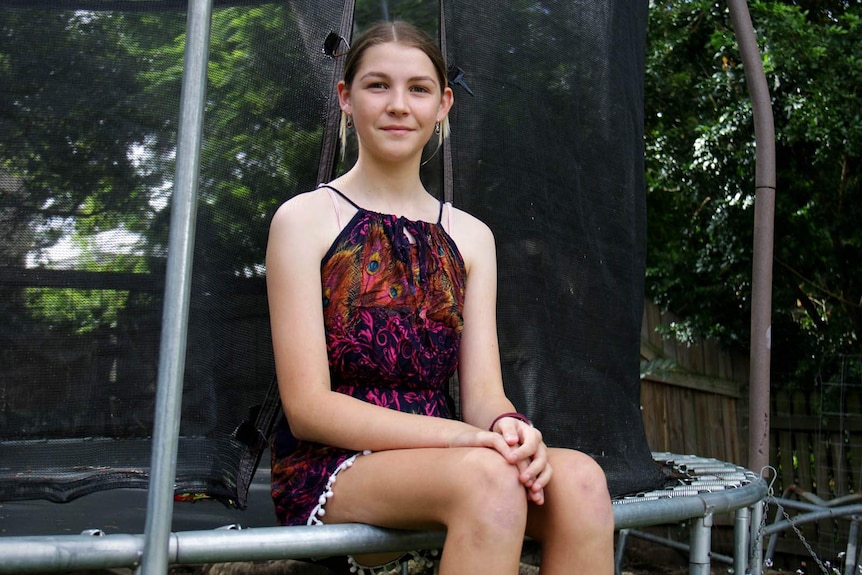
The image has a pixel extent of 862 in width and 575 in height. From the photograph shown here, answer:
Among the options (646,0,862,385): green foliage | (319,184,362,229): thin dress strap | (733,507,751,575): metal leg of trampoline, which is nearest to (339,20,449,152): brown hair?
(319,184,362,229): thin dress strap

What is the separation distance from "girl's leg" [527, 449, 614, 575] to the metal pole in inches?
19.7

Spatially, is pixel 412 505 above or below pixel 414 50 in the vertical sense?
below

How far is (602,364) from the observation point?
1.90 meters

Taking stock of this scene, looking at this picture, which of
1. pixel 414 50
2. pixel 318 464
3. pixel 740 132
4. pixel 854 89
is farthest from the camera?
pixel 740 132

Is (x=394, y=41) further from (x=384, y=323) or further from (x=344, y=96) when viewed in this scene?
(x=384, y=323)

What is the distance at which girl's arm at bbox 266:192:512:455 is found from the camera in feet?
4.19

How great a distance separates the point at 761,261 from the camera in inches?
87.0

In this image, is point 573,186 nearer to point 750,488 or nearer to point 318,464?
point 750,488

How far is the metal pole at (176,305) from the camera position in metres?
0.97

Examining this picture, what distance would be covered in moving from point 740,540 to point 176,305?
4.30 ft

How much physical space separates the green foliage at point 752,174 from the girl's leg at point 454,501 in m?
2.93

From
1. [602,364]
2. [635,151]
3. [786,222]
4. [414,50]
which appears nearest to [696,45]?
[786,222]

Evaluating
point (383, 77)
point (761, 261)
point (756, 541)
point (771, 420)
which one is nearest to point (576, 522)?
point (383, 77)

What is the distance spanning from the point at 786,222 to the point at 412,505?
331 centimetres
